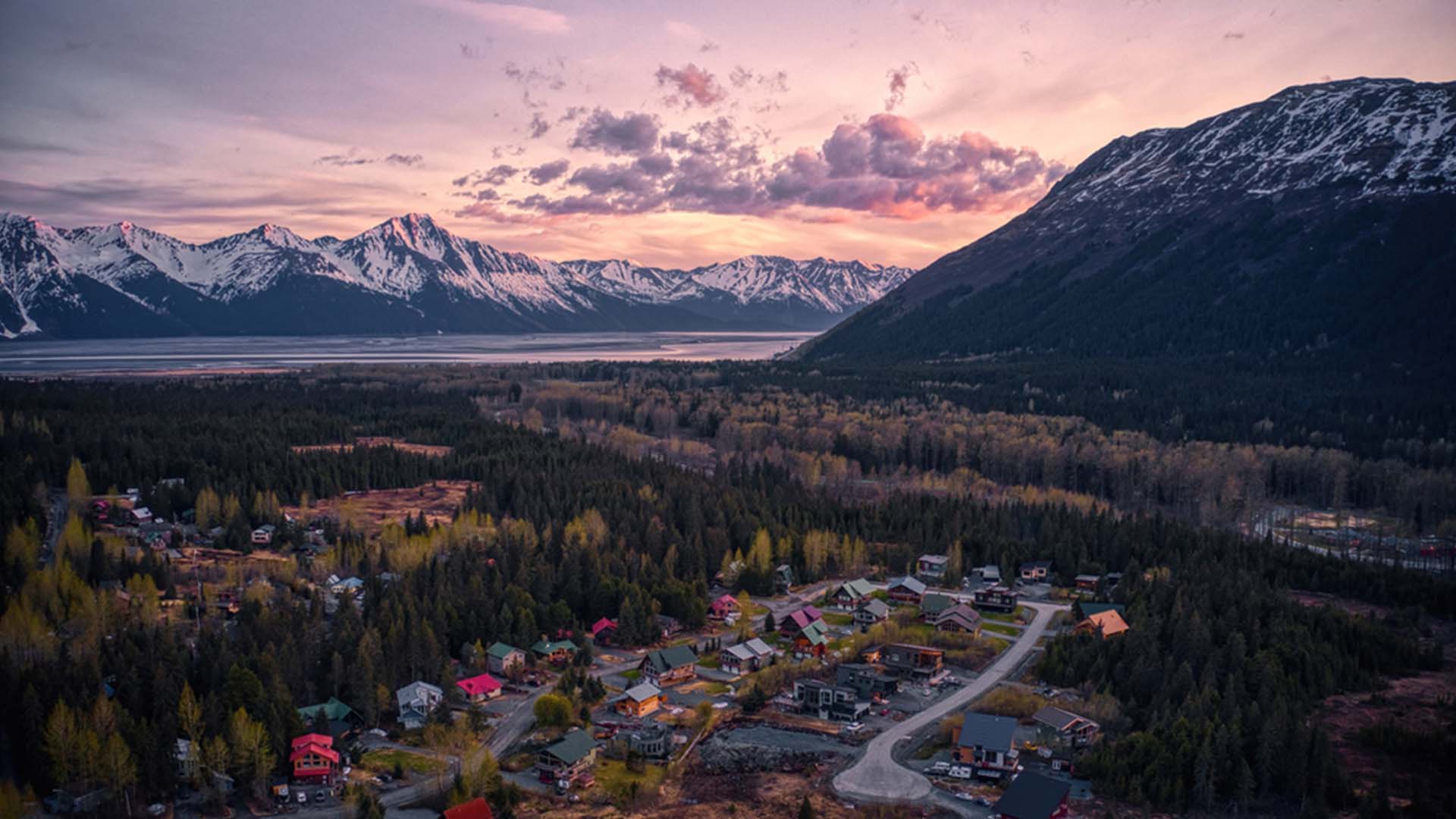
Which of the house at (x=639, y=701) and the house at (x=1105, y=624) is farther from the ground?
the house at (x=1105, y=624)

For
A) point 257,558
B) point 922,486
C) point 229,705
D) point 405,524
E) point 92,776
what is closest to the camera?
point 92,776

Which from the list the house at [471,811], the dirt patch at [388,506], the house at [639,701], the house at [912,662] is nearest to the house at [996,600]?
the house at [912,662]

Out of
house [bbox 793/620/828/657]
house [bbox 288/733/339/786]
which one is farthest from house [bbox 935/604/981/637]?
house [bbox 288/733/339/786]

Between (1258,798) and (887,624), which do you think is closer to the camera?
(1258,798)

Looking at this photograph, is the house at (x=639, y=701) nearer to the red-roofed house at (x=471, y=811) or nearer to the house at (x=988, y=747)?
the red-roofed house at (x=471, y=811)

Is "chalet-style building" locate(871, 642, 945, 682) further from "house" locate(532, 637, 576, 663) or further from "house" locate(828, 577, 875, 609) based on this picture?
"house" locate(532, 637, 576, 663)

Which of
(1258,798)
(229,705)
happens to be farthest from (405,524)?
(1258,798)

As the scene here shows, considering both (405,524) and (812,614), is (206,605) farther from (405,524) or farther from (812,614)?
(812,614)

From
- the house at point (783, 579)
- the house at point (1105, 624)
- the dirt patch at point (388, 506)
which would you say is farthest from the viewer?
the dirt patch at point (388, 506)
